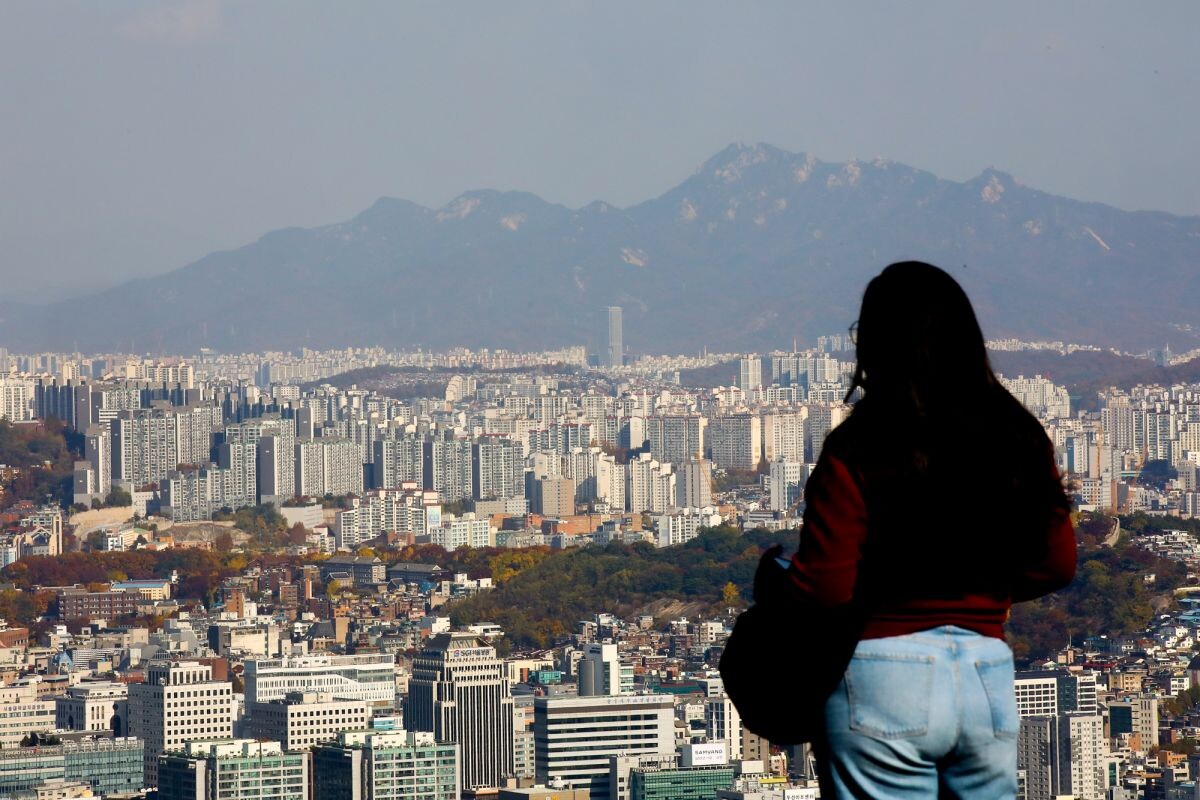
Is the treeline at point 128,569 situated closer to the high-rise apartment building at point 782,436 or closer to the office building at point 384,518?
the office building at point 384,518

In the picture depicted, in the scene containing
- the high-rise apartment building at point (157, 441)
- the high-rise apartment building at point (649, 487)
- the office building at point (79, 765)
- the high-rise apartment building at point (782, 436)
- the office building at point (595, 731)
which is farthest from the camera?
the high-rise apartment building at point (782, 436)

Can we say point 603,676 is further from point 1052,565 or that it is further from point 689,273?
point 689,273

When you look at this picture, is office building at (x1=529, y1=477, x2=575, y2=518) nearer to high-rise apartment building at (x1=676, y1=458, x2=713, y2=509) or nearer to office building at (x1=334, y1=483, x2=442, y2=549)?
high-rise apartment building at (x1=676, y1=458, x2=713, y2=509)

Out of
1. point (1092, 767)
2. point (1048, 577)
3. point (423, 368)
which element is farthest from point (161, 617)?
point (423, 368)

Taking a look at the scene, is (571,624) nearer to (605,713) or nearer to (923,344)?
(605,713)

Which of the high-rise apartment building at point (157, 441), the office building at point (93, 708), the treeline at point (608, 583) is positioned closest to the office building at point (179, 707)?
the office building at point (93, 708)
